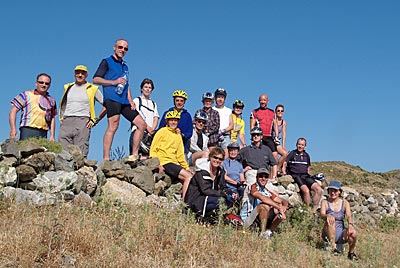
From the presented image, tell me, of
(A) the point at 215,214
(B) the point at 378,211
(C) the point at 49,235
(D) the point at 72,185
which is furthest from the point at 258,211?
(B) the point at 378,211

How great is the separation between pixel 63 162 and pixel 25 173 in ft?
2.30

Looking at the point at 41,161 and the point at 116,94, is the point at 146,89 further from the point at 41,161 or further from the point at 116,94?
the point at 41,161

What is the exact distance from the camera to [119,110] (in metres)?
8.98

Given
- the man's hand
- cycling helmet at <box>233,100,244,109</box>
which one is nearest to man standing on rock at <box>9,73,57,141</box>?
the man's hand

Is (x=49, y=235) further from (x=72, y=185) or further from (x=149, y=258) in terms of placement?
(x=72, y=185)

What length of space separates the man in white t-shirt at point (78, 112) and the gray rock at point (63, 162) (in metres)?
0.96

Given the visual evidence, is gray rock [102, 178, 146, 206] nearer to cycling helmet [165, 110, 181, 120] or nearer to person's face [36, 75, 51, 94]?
cycling helmet [165, 110, 181, 120]

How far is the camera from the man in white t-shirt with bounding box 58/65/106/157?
28.8 feet

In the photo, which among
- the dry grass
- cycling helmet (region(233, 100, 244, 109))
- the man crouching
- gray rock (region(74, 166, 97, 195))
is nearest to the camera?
the dry grass

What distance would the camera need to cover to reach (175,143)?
908 centimetres

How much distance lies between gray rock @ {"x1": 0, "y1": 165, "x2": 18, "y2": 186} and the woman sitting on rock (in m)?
5.00

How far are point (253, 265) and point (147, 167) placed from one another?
3478mm

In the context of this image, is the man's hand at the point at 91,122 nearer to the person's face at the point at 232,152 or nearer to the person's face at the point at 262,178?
Result: the person's face at the point at 232,152

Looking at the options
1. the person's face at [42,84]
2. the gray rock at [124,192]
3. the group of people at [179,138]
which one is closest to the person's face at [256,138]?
the group of people at [179,138]
